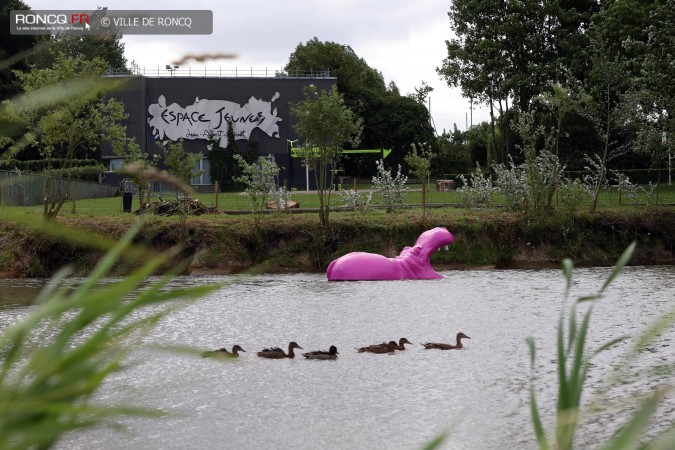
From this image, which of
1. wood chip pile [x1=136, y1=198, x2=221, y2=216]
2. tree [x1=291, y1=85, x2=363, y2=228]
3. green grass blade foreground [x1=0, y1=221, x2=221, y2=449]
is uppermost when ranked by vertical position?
tree [x1=291, y1=85, x2=363, y2=228]

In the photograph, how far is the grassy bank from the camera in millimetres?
23438

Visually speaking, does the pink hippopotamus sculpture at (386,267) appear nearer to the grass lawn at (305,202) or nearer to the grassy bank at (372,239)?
the grassy bank at (372,239)

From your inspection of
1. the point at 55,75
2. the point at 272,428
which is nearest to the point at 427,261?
the point at 55,75

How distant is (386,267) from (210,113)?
3290 centimetres

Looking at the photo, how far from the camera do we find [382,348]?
1145 centimetres

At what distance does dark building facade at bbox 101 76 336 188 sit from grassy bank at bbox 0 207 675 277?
1038 inches

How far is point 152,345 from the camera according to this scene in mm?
1844

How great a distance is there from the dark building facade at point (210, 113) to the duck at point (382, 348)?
131 ft

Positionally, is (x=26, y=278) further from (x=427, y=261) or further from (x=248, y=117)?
(x=248, y=117)

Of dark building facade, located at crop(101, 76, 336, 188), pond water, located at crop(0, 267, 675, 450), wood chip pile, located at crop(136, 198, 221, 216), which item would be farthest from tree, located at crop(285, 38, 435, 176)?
pond water, located at crop(0, 267, 675, 450)

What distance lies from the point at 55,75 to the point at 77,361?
26.1m

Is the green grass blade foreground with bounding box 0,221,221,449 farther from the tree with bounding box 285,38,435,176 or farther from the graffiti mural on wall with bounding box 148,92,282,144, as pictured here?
the tree with bounding box 285,38,435,176

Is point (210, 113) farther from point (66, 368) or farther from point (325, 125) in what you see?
point (66, 368)

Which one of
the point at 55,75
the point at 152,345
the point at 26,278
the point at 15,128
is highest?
the point at 55,75
